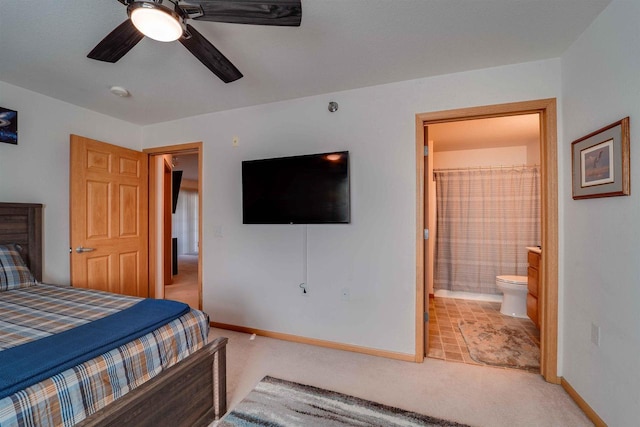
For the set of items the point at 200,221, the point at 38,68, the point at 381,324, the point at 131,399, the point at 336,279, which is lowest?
the point at 381,324

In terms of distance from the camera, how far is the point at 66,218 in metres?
2.78

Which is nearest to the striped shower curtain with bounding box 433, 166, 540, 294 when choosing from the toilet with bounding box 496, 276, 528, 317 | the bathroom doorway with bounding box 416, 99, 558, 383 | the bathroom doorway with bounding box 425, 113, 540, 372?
the bathroom doorway with bounding box 425, 113, 540, 372

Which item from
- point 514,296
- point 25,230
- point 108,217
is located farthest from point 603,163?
point 25,230

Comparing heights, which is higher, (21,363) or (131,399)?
(21,363)

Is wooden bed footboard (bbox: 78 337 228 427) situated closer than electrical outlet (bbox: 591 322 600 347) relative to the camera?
Yes

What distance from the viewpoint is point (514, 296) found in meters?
3.41

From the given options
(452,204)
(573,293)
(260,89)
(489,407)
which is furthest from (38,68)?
(452,204)

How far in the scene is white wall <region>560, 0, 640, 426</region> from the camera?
4.51 ft

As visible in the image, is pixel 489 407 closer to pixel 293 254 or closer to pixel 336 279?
pixel 336 279

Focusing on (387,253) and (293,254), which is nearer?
(387,253)

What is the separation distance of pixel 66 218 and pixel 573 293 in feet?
14.5

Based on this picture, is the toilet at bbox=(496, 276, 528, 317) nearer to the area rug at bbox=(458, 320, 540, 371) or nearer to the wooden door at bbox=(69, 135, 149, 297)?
the area rug at bbox=(458, 320, 540, 371)

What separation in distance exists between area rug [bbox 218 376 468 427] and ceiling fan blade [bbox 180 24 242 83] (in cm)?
212

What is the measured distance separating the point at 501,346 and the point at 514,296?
1.09 metres
